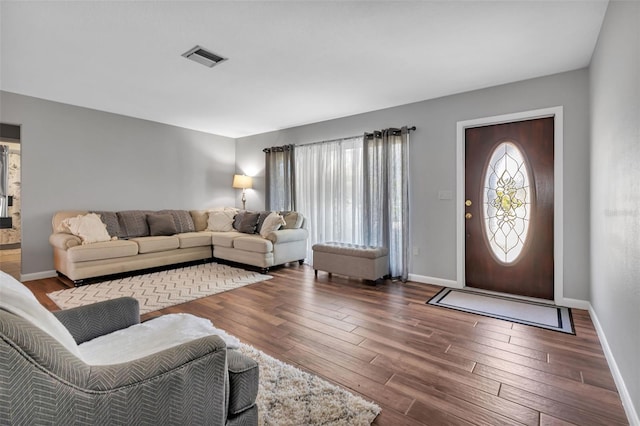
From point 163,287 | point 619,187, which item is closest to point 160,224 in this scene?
point 163,287

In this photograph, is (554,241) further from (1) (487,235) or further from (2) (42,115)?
(2) (42,115)

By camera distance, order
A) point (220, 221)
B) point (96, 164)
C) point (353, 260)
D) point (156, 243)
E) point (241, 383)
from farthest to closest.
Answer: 1. point (220, 221)
2. point (96, 164)
3. point (156, 243)
4. point (353, 260)
5. point (241, 383)

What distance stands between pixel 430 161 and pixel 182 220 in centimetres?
430

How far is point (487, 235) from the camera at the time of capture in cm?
375

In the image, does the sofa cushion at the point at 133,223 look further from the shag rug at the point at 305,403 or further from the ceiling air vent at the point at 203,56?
the shag rug at the point at 305,403

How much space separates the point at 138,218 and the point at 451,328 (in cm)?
481

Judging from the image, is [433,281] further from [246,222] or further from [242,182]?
[242,182]

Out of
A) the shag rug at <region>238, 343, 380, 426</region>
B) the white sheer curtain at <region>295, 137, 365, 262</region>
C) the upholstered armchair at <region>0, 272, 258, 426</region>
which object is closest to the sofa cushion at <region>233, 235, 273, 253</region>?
the white sheer curtain at <region>295, 137, 365, 262</region>

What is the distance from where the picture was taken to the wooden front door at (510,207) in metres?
3.40

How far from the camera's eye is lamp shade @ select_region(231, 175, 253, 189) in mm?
6297

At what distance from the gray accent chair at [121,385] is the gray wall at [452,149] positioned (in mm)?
3385

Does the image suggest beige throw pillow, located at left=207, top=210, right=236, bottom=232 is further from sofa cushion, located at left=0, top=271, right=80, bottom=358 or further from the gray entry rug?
sofa cushion, located at left=0, top=271, right=80, bottom=358

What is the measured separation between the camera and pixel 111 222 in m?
4.66

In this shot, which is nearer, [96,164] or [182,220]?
[96,164]
